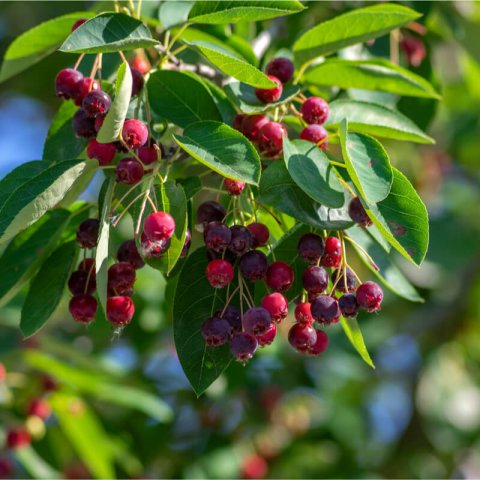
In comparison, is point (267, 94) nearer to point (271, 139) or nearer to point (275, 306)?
point (271, 139)

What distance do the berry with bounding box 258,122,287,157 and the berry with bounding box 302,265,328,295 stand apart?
0.75ft

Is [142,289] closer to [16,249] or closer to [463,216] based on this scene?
[16,249]

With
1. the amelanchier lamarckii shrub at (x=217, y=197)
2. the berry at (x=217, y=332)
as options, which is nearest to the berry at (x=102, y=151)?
the amelanchier lamarckii shrub at (x=217, y=197)

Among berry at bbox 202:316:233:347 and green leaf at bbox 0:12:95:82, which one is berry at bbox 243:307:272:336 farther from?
green leaf at bbox 0:12:95:82

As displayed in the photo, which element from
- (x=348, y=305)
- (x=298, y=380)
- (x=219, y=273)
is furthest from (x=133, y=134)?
(x=298, y=380)

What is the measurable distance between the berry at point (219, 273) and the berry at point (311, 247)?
0.14 metres

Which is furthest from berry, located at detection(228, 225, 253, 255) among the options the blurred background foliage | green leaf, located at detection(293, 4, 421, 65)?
the blurred background foliage

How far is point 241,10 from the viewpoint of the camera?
1.45 m

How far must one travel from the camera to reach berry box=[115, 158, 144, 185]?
1.33 metres

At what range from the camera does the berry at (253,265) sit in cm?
137

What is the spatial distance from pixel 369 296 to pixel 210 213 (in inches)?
12.7

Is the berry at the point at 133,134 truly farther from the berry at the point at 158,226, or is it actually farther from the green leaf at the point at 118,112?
the berry at the point at 158,226

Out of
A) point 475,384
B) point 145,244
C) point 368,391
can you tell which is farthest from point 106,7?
point 475,384

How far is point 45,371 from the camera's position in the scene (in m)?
2.78
